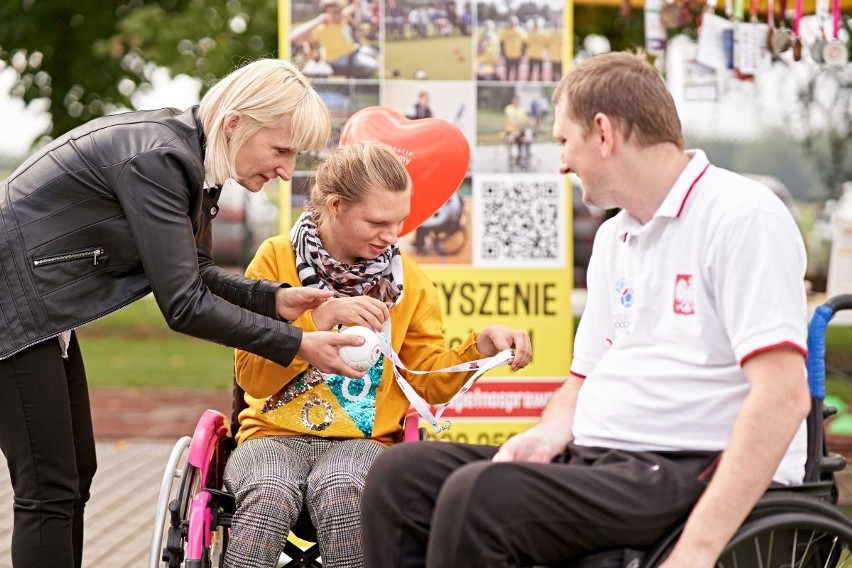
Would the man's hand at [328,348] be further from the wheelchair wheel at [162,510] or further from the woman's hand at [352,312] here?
the wheelchair wheel at [162,510]

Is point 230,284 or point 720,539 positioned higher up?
point 230,284

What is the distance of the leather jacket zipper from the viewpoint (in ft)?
9.39

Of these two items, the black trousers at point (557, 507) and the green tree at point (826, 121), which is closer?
the black trousers at point (557, 507)

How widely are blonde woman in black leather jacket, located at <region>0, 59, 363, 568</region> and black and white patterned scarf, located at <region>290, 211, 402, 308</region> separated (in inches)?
10.2

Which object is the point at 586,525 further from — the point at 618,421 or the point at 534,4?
the point at 534,4

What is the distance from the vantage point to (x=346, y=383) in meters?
3.16

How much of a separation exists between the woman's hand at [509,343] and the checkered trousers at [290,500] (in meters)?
0.44

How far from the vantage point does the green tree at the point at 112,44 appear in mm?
9000

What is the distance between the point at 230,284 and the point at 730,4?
3.17 meters

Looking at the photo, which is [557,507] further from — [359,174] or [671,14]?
[671,14]

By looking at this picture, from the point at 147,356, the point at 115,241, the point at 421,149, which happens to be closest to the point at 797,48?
the point at 421,149

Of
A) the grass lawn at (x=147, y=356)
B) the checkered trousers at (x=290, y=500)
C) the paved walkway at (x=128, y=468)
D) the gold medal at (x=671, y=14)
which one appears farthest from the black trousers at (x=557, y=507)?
the grass lawn at (x=147, y=356)

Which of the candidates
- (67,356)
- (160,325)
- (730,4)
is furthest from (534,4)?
(160,325)

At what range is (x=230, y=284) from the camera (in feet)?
10.4
